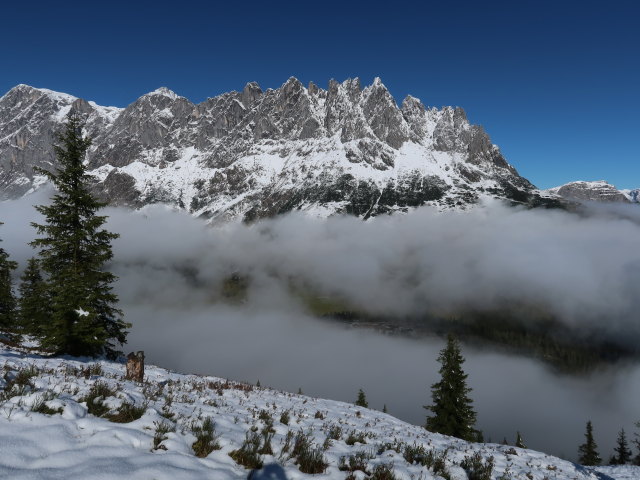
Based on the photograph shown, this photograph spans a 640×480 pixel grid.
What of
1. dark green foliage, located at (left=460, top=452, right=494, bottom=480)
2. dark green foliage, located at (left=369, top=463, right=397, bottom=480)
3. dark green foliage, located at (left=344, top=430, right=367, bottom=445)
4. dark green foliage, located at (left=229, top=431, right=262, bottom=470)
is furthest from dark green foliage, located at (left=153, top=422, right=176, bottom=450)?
dark green foliage, located at (left=460, top=452, right=494, bottom=480)

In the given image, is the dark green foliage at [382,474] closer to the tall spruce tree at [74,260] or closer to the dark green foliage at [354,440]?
the dark green foliage at [354,440]

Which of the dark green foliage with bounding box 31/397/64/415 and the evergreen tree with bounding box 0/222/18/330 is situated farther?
the evergreen tree with bounding box 0/222/18/330

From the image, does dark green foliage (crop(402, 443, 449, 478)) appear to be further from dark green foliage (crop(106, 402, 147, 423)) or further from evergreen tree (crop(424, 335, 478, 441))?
evergreen tree (crop(424, 335, 478, 441))

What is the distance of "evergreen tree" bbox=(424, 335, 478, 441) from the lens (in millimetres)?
41094

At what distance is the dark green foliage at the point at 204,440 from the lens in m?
6.19

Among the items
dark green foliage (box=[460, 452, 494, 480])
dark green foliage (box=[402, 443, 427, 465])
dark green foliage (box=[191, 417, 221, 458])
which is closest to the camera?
dark green foliage (box=[191, 417, 221, 458])

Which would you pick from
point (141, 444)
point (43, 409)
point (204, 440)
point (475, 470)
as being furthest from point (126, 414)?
point (475, 470)

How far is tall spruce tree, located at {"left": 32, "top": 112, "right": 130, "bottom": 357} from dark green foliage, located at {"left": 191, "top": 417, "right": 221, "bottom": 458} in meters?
15.1

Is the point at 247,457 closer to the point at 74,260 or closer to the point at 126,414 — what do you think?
the point at 126,414

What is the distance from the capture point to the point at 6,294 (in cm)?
3691

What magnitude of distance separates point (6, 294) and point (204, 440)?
42926mm

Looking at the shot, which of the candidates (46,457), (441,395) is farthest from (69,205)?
(441,395)

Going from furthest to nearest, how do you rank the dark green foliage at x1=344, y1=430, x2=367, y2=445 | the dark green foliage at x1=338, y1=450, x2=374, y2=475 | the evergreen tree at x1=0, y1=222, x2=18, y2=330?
the evergreen tree at x1=0, y1=222, x2=18, y2=330 < the dark green foliage at x1=344, y1=430, x2=367, y2=445 < the dark green foliage at x1=338, y1=450, x2=374, y2=475

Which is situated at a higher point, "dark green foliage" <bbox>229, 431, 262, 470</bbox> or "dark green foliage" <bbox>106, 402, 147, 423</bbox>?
"dark green foliage" <bbox>106, 402, 147, 423</bbox>
